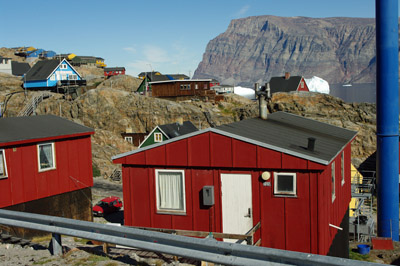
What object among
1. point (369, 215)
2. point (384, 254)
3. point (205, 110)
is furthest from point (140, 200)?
point (205, 110)

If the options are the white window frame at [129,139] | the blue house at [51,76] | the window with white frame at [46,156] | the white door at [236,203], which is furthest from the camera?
the blue house at [51,76]

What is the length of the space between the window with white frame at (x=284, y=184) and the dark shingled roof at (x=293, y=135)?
2.83ft

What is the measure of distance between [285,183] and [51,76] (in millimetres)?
73160

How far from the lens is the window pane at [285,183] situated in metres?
13.6

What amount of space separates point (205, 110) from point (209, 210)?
52.5 m

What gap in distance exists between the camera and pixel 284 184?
13680 mm

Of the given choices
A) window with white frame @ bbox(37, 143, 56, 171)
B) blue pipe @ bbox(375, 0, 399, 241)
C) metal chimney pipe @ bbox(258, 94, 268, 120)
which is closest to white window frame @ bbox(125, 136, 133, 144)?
window with white frame @ bbox(37, 143, 56, 171)

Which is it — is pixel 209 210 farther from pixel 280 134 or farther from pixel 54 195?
pixel 54 195

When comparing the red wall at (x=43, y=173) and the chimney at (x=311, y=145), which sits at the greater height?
the chimney at (x=311, y=145)

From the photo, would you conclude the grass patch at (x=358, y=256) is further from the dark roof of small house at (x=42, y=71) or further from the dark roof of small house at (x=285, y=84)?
the dark roof of small house at (x=285, y=84)

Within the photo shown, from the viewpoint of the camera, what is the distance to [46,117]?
23078mm

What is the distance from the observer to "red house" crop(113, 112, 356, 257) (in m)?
13.4

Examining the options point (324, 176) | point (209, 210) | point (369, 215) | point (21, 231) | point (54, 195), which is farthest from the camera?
point (369, 215)

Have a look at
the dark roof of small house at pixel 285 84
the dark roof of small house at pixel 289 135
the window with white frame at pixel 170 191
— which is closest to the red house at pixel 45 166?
the dark roof of small house at pixel 289 135
